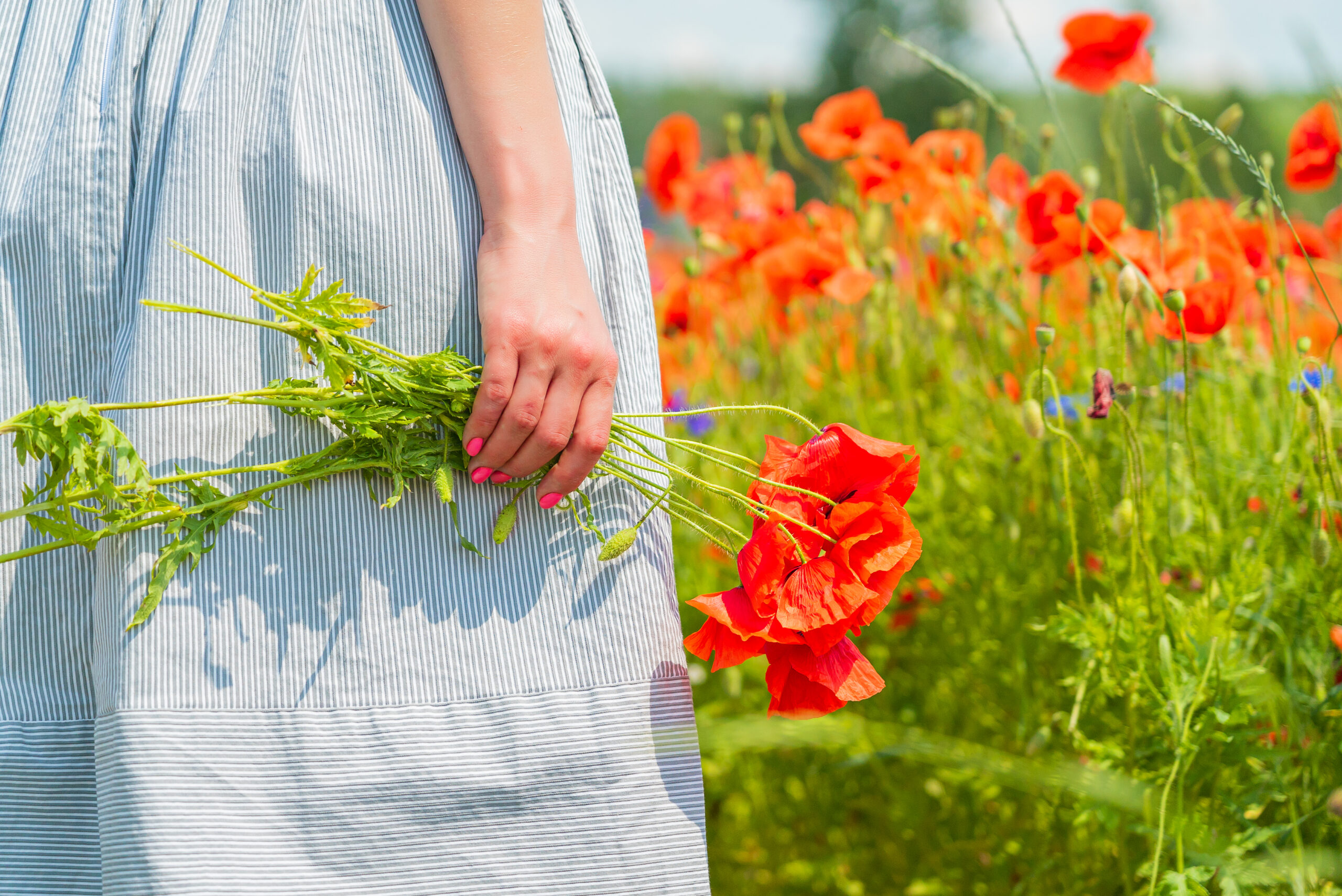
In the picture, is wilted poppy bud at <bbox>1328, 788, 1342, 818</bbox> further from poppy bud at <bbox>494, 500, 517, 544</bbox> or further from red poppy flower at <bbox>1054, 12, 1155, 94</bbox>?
red poppy flower at <bbox>1054, 12, 1155, 94</bbox>

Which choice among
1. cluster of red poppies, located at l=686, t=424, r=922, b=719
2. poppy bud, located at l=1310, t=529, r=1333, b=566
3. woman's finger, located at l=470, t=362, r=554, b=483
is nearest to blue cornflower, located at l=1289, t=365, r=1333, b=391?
poppy bud, located at l=1310, t=529, r=1333, b=566

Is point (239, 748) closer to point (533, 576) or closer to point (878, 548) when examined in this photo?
point (533, 576)

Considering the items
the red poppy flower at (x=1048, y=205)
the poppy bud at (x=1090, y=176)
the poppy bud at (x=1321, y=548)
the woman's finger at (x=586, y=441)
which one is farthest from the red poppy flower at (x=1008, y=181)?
the woman's finger at (x=586, y=441)

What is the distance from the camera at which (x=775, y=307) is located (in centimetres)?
183

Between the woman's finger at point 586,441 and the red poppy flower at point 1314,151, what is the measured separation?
49.3 inches

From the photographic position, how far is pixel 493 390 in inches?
28.6

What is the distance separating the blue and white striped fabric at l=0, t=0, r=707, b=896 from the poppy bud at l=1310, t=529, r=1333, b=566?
2.02 ft

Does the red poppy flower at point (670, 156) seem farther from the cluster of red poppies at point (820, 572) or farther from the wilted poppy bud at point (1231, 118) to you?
the cluster of red poppies at point (820, 572)

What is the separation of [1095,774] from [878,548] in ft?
1.40

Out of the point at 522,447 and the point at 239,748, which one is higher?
the point at 522,447

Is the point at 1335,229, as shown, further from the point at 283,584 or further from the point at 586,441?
the point at 283,584

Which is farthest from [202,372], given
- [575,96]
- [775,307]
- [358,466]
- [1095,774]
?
[775,307]

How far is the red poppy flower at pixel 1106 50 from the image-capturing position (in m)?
1.38

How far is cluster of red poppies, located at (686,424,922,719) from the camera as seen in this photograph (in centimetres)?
75
